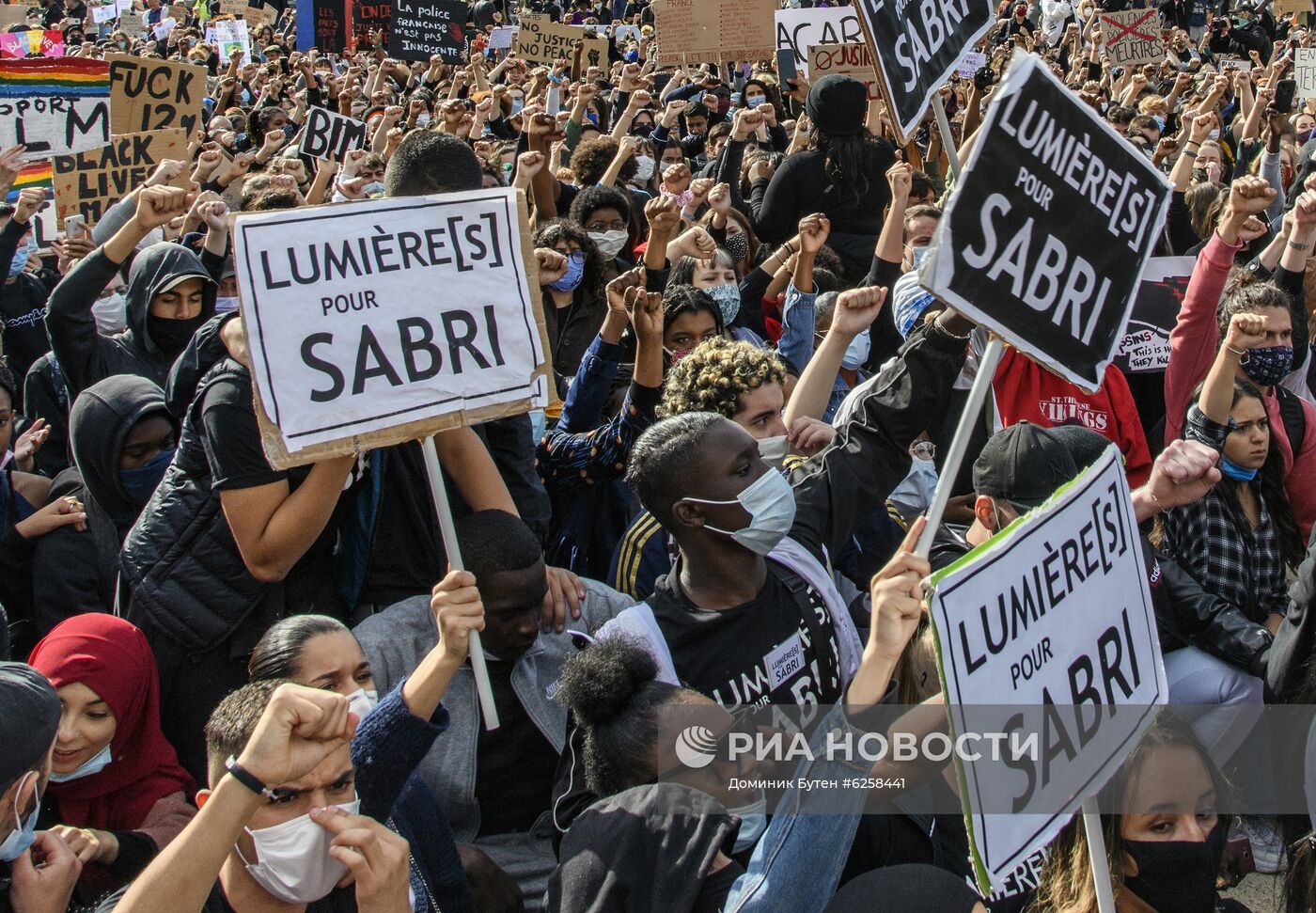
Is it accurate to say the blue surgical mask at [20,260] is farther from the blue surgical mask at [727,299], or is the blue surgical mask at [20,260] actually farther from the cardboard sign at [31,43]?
the cardboard sign at [31,43]

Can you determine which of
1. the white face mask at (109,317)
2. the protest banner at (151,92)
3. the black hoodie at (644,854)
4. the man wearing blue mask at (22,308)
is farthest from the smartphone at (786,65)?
the black hoodie at (644,854)

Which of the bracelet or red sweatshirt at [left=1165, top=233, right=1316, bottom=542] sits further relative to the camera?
red sweatshirt at [left=1165, top=233, right=1316, bottom=542]

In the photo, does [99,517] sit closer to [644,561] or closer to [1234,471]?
[644,561]

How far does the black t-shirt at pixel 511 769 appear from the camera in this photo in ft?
10.6

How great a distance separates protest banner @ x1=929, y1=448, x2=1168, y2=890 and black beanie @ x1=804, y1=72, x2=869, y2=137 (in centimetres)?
543

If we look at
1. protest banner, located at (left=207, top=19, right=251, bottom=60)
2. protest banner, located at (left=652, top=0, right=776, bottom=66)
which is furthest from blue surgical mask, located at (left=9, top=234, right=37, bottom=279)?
protest banner, located at (left=207, top=19, right=251, bottom=60)

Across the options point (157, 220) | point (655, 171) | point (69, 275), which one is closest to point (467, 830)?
point (157, 220)

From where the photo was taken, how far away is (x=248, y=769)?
218cm

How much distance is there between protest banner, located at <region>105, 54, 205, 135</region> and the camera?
7824 mm

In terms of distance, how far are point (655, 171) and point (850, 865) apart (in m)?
8.09

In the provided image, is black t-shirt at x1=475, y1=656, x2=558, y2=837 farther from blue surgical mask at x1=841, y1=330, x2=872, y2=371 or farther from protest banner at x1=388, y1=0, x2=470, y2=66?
protest banner at x1=388, y1=0, x2=470, y2=66

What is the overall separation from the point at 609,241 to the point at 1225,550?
11.7 feet

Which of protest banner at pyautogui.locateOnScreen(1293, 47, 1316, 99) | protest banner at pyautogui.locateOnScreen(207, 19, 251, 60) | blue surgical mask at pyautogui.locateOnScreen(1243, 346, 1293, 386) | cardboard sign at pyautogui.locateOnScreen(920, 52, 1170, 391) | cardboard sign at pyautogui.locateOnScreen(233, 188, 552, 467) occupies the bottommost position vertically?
protest banner at pyautogui.locateOnScreen(207, 19, 251, 60)

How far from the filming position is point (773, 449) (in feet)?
13.0
